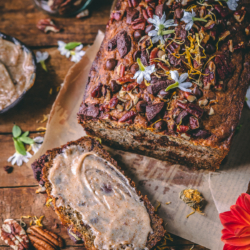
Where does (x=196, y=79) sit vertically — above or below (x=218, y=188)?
above

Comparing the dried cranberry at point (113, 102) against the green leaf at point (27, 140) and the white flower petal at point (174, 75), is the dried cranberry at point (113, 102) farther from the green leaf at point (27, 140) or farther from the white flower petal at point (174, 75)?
the green leaf at point (27, 140)

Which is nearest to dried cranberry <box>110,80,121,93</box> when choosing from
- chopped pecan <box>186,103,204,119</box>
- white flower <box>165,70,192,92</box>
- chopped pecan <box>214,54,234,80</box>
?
white flower <box>165,70,192,92</box>

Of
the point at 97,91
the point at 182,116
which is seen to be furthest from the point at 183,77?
the point at 97,91

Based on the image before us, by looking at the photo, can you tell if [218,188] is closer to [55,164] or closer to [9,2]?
[55,164]

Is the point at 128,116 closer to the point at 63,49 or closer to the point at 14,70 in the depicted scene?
the point at 63,49

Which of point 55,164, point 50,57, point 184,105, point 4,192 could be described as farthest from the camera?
point 50,57

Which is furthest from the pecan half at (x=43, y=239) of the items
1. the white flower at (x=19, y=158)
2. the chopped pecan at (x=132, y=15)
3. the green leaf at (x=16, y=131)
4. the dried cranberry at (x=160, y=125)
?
the chopped pecan at (x=132, y=15)

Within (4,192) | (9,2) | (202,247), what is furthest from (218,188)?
(9,2)
